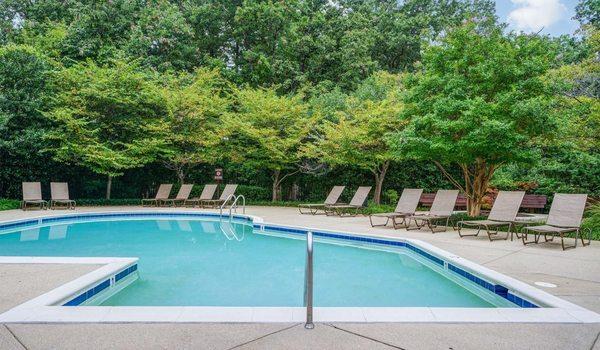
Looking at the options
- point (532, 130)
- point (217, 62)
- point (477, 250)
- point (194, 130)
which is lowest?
point (477, 250)

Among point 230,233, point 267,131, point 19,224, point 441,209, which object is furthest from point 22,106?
point 441,209

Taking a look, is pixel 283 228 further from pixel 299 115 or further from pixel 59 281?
pixel 299 115

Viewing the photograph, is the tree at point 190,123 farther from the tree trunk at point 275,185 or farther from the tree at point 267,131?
the tree trunk at point 275,185

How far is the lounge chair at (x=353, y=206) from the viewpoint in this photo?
1194 cm

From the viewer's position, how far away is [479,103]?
8.64 metres

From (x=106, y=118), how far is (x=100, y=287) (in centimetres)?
1249

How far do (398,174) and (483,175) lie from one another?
5.51 meters

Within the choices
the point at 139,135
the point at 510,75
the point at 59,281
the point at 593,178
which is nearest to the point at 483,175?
the point at 510,75

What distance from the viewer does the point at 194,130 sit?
1639 cm

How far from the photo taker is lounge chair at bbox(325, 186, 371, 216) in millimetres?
11938

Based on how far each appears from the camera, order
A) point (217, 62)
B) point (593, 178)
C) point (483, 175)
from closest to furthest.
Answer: point (483, 175) < point (593, 178) < point (217, 62)

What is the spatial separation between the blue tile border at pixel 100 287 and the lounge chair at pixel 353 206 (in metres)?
7.35

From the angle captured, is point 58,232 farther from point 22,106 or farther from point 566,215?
point 566,215

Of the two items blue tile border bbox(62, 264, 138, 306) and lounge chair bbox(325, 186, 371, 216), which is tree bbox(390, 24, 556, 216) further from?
blue tile border bbox(62, 264, 138, 306)
